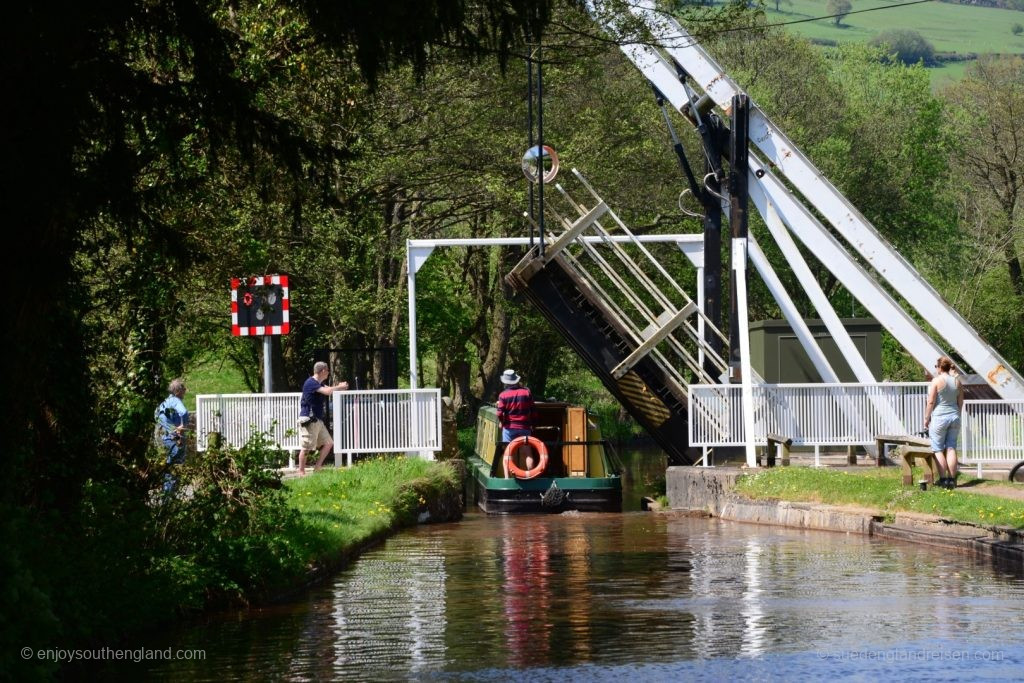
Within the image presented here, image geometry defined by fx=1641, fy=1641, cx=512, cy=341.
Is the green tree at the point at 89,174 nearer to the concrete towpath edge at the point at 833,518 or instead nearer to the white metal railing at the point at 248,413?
the concrete towpath edge at the point at 833,518

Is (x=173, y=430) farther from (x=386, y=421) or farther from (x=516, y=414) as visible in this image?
(x=386, y=421)

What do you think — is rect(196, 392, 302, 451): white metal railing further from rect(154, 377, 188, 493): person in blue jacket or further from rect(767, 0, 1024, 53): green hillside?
rect(767, 0, 1024, 53): green hillside

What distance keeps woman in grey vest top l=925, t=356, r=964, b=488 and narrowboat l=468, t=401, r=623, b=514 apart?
5.93 m

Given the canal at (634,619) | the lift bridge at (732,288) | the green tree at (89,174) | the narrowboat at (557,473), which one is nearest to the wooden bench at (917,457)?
the canal at (634,619)

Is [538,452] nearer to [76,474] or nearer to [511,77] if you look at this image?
[511,77]

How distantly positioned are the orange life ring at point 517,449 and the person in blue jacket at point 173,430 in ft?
21.3

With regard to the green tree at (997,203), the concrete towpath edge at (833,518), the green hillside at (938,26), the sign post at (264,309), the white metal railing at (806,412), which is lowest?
the concrete towpath edge at (833,518)

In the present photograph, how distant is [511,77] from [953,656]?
25.6m

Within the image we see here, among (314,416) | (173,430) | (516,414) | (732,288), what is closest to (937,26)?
(732,288)

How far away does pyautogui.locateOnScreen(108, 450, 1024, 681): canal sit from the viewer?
35.0 feet

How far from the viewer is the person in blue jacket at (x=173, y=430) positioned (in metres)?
14.8

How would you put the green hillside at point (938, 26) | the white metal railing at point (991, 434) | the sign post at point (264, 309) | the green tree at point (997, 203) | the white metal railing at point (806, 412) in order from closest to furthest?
the sign post at point (264, 309) < the white metal railing at point (991, 434) < the white metal railing at point (806, 412) < the green tree at point (997, 203) < the green hillside at point (938, 26)

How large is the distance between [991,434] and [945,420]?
374 centimetres

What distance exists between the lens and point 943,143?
2443 inches
